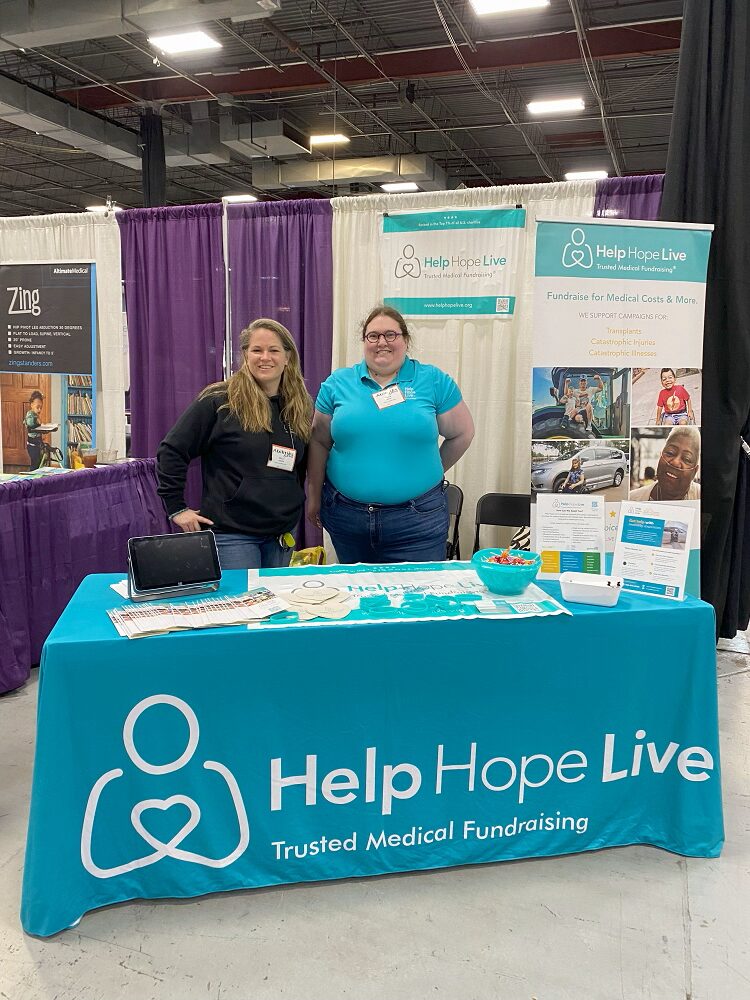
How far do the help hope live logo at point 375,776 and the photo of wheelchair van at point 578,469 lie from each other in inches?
31.8

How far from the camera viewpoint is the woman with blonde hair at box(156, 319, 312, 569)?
8.18ft

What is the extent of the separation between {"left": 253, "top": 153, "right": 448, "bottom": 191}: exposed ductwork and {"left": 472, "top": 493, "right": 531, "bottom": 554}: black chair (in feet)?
21.3

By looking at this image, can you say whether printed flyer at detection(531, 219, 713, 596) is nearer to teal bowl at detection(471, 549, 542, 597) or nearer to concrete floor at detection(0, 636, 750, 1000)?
teal bowl at detection(471, 549, 542, 597)

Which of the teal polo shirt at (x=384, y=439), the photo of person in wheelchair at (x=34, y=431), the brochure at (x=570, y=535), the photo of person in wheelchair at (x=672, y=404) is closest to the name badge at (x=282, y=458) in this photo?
the teal polo shirt at (x=384, y=439)

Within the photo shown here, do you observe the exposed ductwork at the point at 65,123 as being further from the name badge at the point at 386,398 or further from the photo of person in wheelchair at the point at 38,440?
the name badge at the point at 386,398

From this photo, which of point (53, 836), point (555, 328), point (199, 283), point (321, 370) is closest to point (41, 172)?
point (199, 283)

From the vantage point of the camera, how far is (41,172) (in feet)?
34.6

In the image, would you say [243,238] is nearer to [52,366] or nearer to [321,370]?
[321,370]

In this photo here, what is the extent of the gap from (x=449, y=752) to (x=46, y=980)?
1029mm

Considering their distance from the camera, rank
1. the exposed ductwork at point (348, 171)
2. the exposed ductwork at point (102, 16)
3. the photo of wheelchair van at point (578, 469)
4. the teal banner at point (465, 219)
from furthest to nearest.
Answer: the exposed ductwork at point (348, 171) → the exposed ductwork at point (102, 16) → the teal banner at point (465, 219) → the photo of wheelchair van at point (578, 469)

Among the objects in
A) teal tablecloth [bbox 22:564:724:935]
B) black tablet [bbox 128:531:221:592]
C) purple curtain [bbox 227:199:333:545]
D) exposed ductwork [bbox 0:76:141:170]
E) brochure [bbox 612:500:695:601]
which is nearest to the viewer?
teal tablecloth [bbox 22:564:724:935]

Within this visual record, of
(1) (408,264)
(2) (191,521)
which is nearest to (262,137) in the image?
(1) (408,264)

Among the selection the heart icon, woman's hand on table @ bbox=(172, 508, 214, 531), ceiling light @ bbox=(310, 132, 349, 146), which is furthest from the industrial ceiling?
the heart icon

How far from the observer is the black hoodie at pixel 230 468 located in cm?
249
